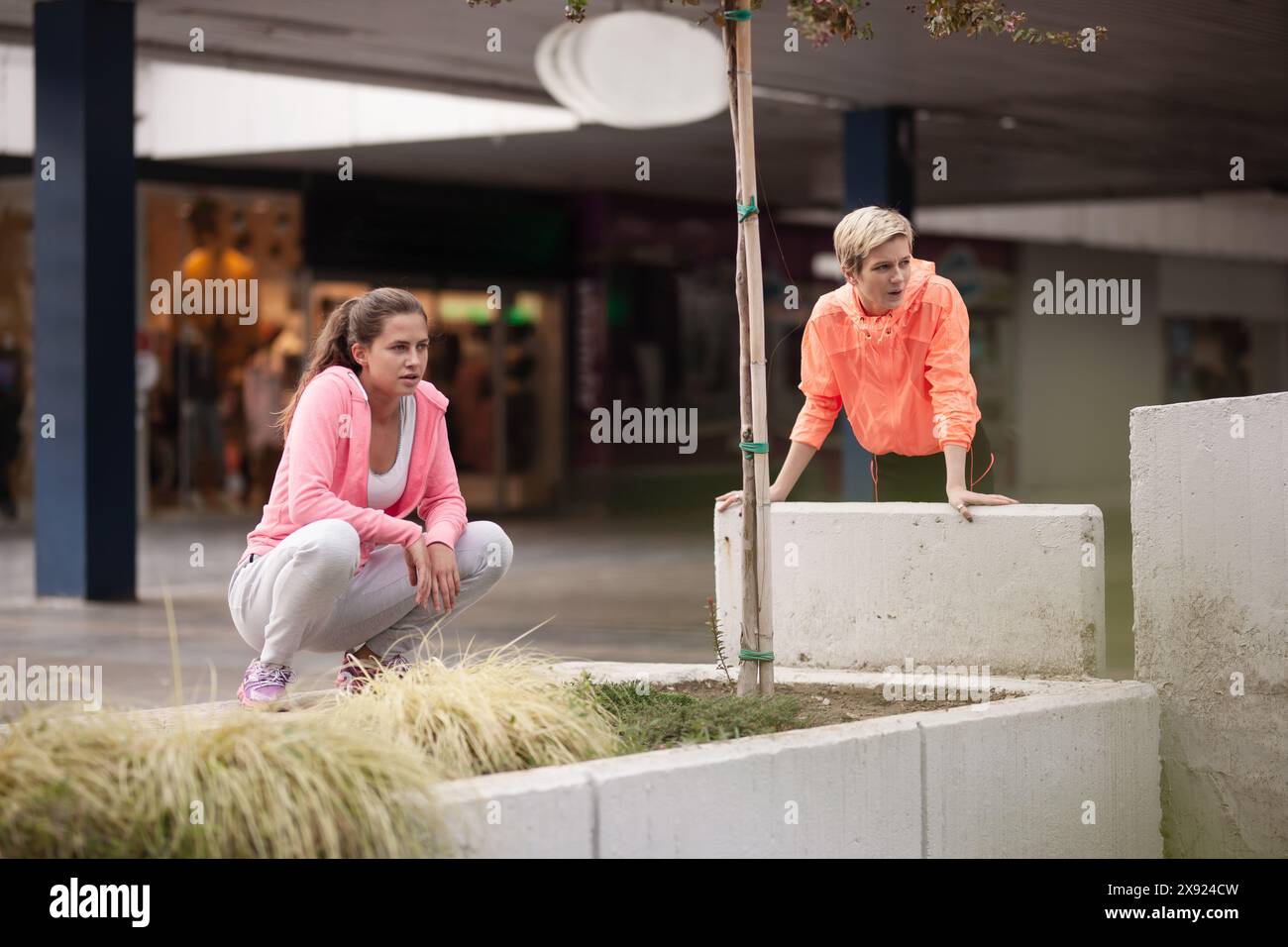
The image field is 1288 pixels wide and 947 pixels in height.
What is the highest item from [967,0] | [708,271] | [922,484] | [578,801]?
[708,271]

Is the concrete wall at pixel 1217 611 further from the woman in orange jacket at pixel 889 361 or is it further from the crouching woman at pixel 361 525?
the crouching woman at pixel 361 525

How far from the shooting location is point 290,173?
1983cm

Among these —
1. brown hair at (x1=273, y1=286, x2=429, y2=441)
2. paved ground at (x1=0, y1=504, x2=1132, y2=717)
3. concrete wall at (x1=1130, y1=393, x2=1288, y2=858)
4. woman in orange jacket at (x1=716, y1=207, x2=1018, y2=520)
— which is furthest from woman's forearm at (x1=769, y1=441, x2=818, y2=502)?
brown hair at (x1=273, y1=286, x2=429, y2=441)

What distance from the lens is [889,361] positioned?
17.6 feet

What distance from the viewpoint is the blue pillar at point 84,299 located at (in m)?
11.4

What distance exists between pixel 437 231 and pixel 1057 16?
410 inches

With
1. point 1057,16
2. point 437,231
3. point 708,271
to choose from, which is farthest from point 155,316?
point 1057,16

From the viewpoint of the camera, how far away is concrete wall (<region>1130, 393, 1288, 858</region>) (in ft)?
16.1

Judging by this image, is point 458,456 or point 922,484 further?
point 458,456

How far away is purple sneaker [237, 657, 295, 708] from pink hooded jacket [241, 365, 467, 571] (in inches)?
13.9

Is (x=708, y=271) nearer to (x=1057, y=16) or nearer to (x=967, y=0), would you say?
(x=1057, y=16)

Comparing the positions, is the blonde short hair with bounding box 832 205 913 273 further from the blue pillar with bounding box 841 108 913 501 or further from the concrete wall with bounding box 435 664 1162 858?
the blue pillar with bounding box 841 108 913 501

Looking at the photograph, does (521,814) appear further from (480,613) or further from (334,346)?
(480,613)

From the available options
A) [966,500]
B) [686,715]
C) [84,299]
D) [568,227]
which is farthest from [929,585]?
[568,227]
